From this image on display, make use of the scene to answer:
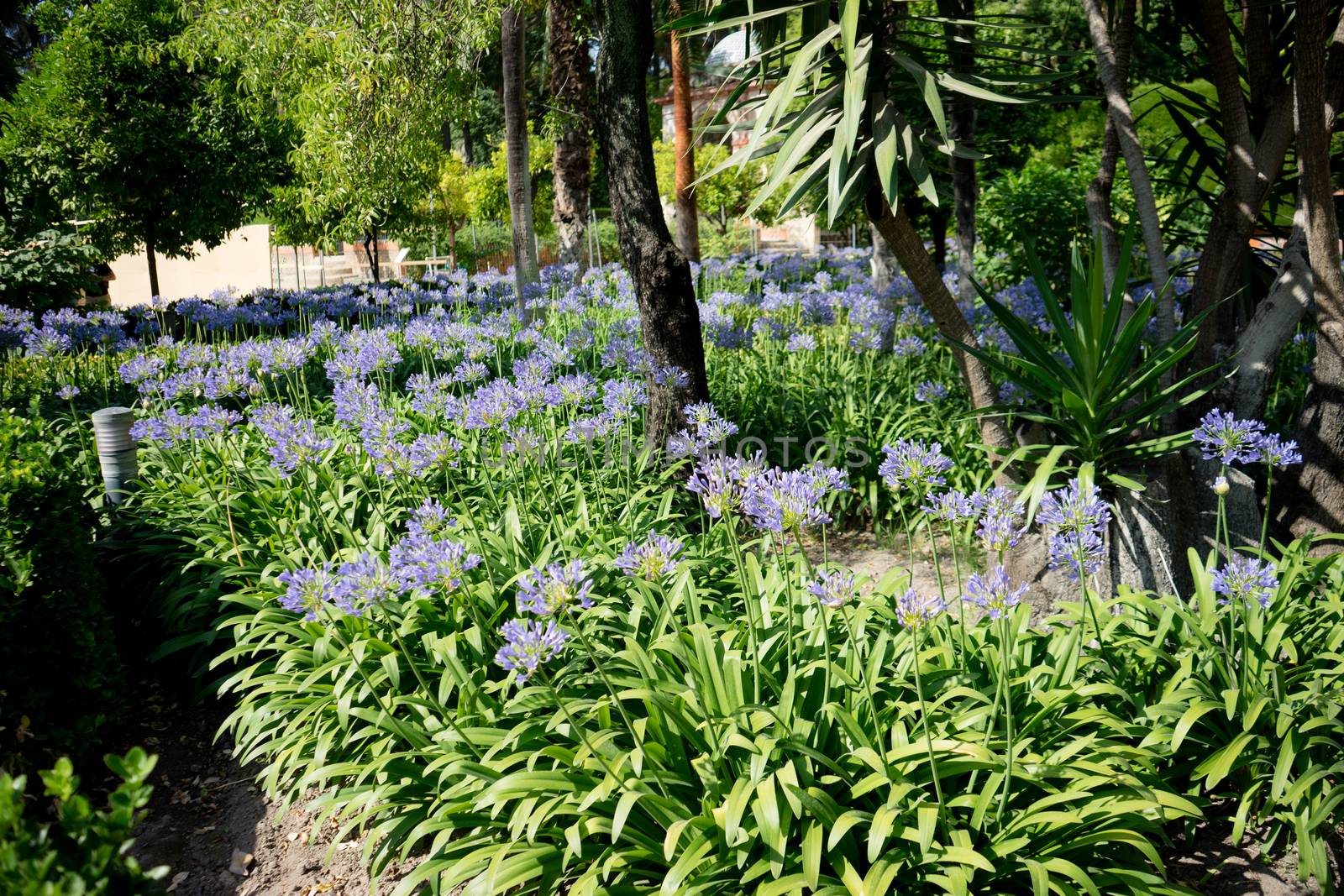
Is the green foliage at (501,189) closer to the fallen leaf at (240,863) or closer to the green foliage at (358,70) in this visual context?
the green foliage at (358,70)

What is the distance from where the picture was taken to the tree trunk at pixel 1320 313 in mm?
3951

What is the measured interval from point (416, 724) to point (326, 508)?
161cm

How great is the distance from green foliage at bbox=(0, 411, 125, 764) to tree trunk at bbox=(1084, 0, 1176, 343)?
186 inches

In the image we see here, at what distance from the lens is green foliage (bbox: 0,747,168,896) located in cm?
120

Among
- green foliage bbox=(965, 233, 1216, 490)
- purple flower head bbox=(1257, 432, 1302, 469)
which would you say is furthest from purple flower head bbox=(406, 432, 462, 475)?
purple flower head bbox=(1257, 432, 1302, 469)

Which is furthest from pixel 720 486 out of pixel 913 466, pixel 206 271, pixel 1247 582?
pixel 206 271

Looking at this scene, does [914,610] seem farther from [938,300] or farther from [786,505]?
[938,300]

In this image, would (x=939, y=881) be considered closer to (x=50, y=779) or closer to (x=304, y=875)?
(x=50, y=779)

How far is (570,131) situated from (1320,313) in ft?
29.6

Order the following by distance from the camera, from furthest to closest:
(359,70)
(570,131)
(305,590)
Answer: (570,131) < (359,70) < (305,590)

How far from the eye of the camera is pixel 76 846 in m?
1.34

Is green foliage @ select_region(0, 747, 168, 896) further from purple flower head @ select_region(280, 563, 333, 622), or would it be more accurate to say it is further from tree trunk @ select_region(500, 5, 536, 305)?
A: tree trunk @ select_region(500, 5, 536, 305)

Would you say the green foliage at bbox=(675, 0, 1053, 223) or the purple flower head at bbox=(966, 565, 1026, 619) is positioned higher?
the green foliage at bbox=(675, 0, 1053, 223)

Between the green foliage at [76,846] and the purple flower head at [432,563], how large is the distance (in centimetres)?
103
